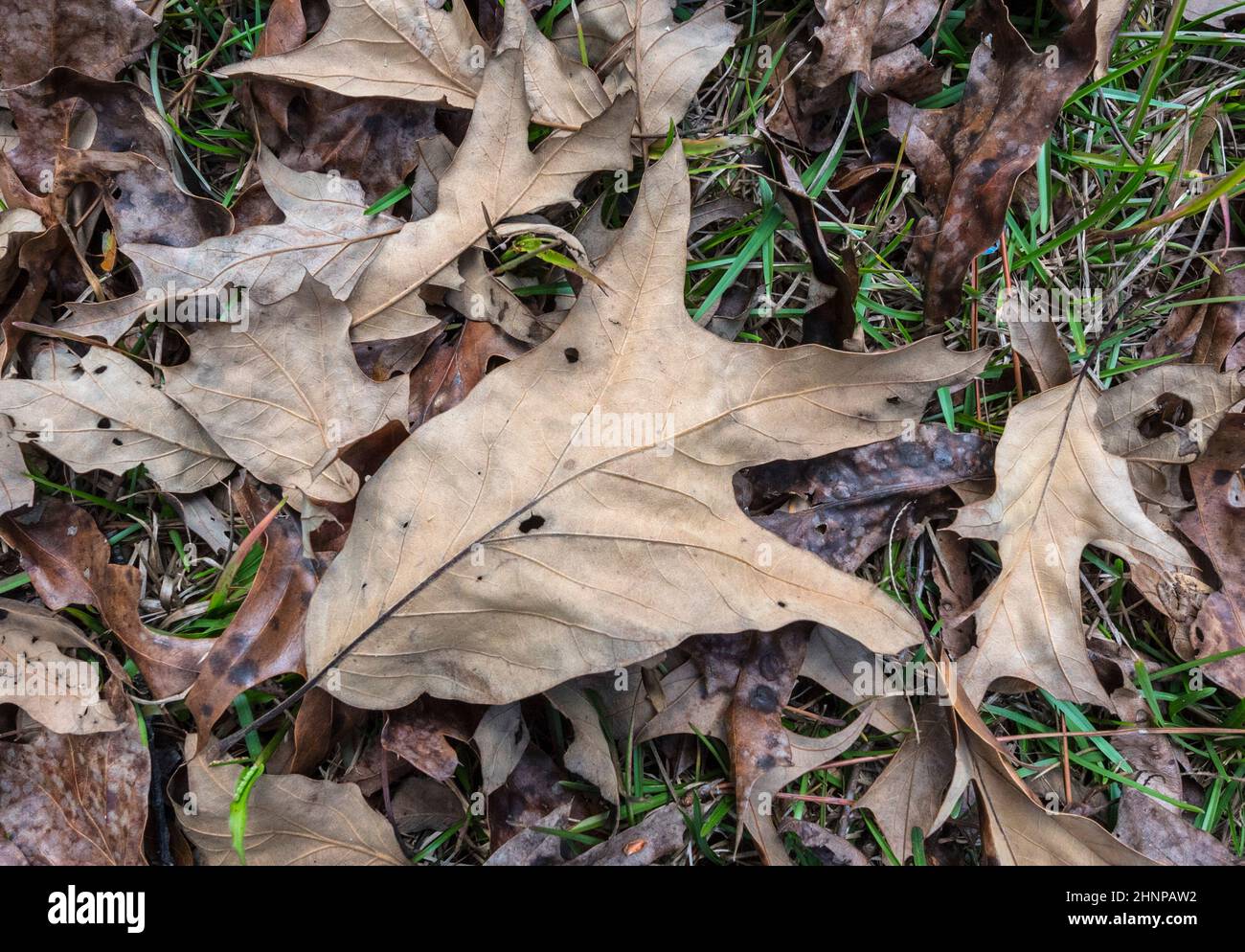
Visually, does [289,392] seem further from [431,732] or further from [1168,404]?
[1168,404]

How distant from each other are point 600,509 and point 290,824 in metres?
1.01

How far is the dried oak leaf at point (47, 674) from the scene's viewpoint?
1928 millimetres

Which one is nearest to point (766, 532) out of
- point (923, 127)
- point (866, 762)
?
point (866, 762)

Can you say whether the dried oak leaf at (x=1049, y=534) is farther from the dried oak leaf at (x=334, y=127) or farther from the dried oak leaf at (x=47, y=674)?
the dried oak leaf at (x=47, y=674)

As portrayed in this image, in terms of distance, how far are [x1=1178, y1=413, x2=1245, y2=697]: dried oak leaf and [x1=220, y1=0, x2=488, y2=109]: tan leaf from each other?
215 centimetres

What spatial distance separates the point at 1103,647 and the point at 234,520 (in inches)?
90.5

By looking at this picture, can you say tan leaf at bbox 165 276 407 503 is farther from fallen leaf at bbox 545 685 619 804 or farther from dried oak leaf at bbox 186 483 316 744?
fallen leaf at bbox 545 685 619 804

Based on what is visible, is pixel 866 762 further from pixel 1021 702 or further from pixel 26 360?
pixel 26 360

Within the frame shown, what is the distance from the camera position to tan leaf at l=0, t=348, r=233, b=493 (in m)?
1.96

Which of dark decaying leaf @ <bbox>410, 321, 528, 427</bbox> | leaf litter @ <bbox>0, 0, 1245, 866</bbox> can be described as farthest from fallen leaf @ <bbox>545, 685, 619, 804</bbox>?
dark decaying leaf @ <bbox>410, 321, 528, 427</bbox>

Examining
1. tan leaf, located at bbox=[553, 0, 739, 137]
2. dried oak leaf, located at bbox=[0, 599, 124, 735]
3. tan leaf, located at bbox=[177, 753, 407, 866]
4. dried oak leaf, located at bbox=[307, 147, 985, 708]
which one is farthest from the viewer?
tan leaf, located at bbox=[553, 0, 739, 137]

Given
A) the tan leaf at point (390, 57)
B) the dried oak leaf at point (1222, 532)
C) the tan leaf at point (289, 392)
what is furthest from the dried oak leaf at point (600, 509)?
the dried oak leaf at point (1222, 532)

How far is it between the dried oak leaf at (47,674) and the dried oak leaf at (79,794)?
0.13 feet
